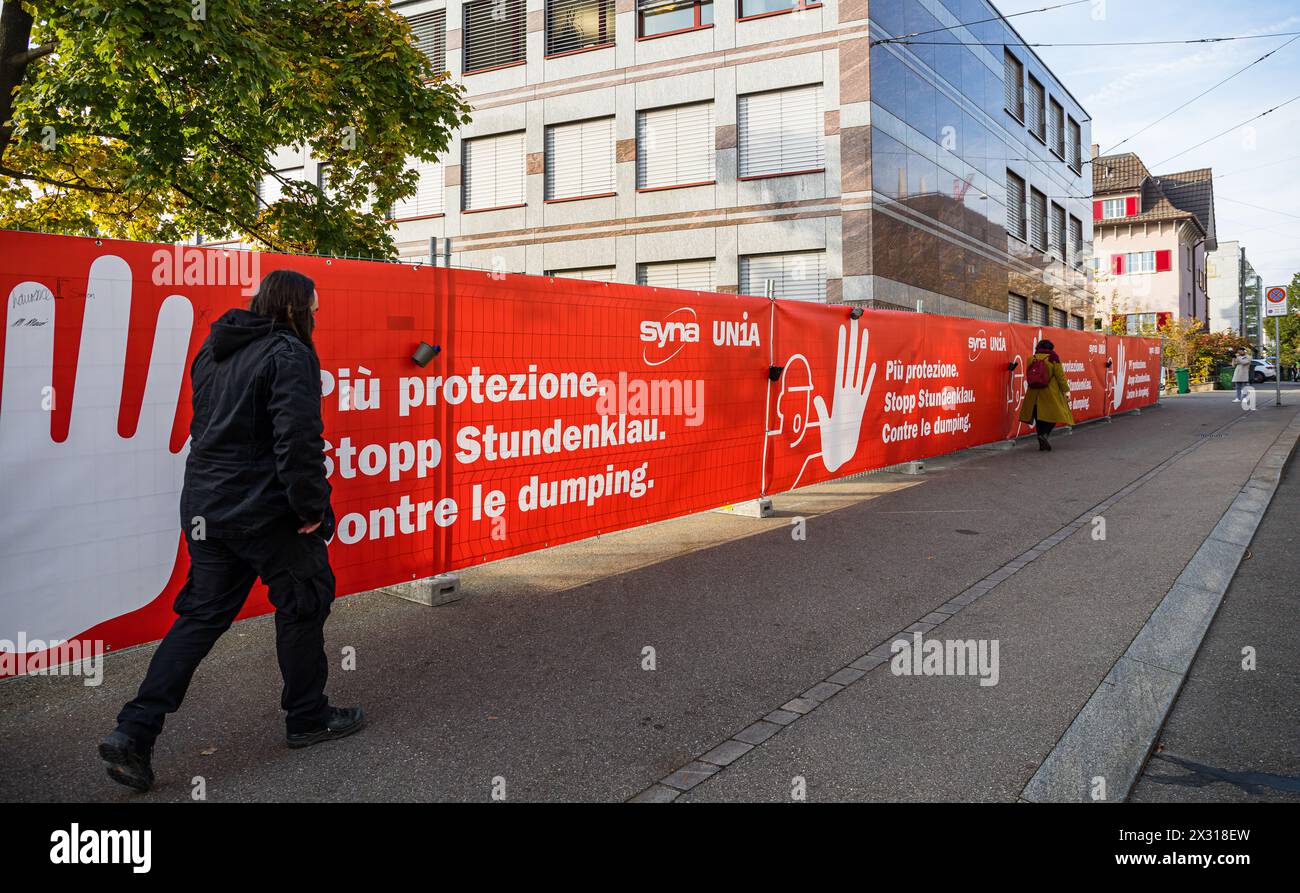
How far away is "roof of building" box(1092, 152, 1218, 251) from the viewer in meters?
60.1

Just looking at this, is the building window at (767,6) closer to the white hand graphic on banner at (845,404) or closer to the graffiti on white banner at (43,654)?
the white hand graphic on banner at (845,404)

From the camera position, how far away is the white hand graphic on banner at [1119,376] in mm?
22891

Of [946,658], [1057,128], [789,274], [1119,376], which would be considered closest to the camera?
[946,658]

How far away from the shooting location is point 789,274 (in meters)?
20.8

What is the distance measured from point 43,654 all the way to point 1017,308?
30037 millimetres

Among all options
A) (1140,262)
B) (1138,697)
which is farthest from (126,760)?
(1140,262)

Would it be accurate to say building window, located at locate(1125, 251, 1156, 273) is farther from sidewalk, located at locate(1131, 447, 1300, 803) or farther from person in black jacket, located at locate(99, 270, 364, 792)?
person in black jacket, located at locate(99, 270, 364, 792)

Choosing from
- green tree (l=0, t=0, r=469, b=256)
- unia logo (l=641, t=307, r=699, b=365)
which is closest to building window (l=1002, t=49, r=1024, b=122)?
green tree (l=0, t=0, r=469, b=256)

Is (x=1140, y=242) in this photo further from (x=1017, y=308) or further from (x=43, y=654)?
(x=43, y=654)
